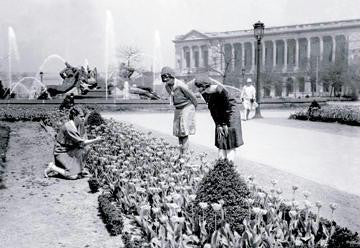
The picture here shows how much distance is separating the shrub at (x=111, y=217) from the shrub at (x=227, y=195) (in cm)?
100

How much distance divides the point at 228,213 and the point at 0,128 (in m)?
12.6

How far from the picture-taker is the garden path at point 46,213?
4.95 metres

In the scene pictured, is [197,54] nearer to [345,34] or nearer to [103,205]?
[345,34]

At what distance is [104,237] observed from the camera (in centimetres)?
501

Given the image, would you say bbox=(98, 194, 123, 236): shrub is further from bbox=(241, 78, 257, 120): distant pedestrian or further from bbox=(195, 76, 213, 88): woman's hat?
bbox=(241, 78, 257, 120): distant pedestrian

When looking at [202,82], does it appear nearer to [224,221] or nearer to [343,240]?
[224,221]

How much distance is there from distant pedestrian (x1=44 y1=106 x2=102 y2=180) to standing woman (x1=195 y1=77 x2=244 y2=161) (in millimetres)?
2731

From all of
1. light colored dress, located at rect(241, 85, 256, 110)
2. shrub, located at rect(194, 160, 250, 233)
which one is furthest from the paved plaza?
shrub, located at rect(194, 160, 250, 233)

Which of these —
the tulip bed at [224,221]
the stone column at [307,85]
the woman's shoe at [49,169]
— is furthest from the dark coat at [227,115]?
the stone column at [307,85]

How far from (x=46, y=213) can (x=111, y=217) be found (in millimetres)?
1302

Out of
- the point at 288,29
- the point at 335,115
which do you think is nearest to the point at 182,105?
the point at 335,115

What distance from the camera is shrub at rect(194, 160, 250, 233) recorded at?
4402 mm

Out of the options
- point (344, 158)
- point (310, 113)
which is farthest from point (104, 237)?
point (310, 113)

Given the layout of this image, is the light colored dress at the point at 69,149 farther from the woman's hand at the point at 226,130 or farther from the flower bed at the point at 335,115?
the flower bed at the point at 335,115
